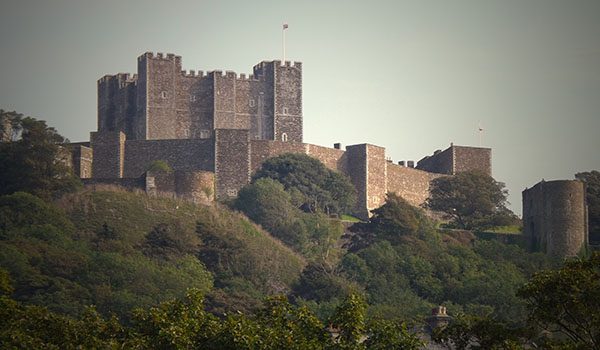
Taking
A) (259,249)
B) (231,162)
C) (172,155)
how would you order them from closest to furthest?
(259,249)
(172,155)
(231,162)

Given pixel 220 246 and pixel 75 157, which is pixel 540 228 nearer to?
pixel 220 246

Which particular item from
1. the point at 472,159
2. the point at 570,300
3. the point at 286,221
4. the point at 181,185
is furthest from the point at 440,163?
the point at 570,300

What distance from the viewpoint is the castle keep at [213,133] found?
7300 cm

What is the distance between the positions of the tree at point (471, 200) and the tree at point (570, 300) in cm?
4221

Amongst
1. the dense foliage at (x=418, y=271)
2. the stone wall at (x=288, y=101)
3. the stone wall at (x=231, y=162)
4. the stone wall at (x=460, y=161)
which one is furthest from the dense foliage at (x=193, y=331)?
the stone wall at (x=460, y=161)

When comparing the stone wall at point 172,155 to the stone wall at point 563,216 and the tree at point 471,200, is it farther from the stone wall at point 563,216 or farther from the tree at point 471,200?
the stone wall at point 563,216

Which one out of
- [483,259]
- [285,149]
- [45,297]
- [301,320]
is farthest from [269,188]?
[301,320]

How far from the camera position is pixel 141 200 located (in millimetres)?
68188

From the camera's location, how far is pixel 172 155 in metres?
73.0

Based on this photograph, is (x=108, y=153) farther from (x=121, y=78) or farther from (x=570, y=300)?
(x=570, y=300)

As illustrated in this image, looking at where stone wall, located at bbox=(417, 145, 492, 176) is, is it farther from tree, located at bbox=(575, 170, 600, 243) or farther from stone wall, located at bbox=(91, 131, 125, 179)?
stone wall, located at bbox=(91, 131, 125, 179)

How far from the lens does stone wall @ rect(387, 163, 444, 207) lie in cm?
7844

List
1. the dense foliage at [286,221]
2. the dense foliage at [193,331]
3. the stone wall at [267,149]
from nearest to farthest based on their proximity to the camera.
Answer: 1. the dense foliage at [193,331]
2. the dense foliage at [286,221]
3. the stone wall at [267,149]

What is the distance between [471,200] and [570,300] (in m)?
43.8
